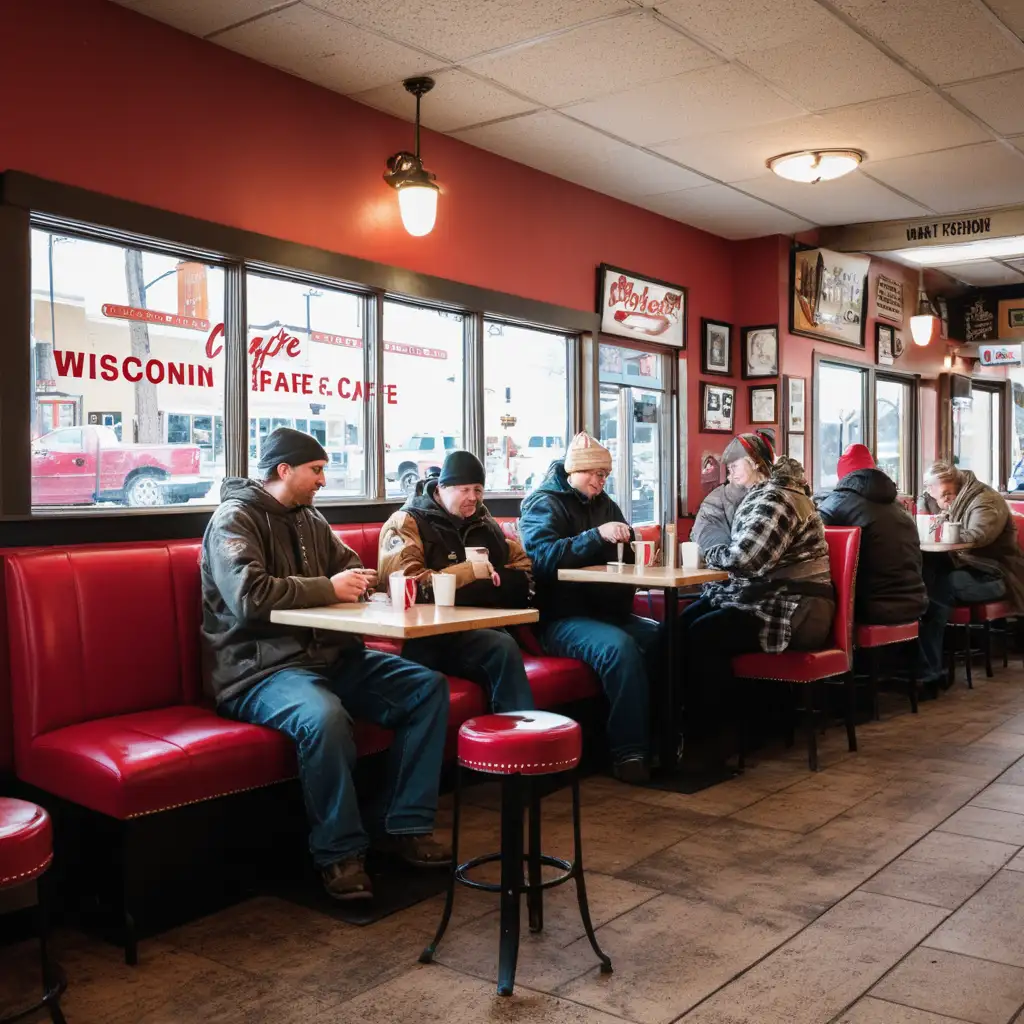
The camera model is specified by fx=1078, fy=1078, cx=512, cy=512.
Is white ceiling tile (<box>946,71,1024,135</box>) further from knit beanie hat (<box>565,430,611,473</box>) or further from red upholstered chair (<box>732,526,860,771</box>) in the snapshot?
knit beanie hat (<box>565,430,611,473</box>)

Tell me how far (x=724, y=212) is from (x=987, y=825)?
15.5 feet

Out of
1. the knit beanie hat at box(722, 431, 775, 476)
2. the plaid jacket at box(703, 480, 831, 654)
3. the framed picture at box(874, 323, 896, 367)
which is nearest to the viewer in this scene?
the plaid jacket at box(703, 480, 831, 654)

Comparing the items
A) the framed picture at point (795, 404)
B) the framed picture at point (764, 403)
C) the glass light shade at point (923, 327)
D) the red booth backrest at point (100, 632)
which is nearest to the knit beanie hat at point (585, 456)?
the red booth backrest at point (100, 632)

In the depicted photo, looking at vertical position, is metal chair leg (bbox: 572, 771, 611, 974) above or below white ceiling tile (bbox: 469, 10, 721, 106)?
below

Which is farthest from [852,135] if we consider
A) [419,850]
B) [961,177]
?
[419,850]

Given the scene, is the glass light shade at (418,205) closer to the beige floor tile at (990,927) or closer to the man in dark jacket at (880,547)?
the man in dark jacket at (880,547)

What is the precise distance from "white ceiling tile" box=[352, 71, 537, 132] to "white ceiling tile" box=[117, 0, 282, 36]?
2.99 feet

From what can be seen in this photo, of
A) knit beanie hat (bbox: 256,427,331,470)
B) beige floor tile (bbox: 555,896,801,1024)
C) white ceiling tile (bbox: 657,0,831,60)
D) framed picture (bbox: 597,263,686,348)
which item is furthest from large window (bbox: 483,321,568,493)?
beige floor tile (bbox: 555,896,801,1024)

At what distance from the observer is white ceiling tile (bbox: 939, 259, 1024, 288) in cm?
962

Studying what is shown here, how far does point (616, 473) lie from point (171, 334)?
12.1 feet

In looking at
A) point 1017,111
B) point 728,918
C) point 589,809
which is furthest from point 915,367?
point 728,918

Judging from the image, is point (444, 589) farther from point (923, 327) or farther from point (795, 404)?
point (923, 327)

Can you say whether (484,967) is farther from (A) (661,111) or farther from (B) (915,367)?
(B) (915,367)

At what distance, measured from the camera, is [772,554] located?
15.6 ft
